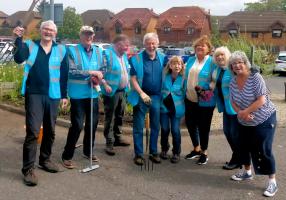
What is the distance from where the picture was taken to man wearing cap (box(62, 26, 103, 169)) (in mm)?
5887

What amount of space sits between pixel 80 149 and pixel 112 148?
547 mm

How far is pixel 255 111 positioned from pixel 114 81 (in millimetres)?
2315

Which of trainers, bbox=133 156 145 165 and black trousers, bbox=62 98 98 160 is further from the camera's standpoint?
trainers, bbox=133 156 145 165

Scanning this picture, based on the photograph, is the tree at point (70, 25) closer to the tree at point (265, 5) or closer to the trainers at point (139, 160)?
the tree at point (265, 5)

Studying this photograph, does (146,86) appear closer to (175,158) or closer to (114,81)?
(114,81)

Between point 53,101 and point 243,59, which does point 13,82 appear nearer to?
point 53,101

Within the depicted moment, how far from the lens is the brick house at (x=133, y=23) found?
6800cm

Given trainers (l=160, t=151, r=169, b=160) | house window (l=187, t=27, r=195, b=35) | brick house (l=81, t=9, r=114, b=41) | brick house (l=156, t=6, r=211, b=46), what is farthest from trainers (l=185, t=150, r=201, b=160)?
brick house (l=81, t=9, r=114, b=41)

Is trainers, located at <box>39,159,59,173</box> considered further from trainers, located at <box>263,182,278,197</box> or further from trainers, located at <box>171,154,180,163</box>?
trainers, located at <box>263,182,278,197</box>

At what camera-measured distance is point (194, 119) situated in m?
6.39

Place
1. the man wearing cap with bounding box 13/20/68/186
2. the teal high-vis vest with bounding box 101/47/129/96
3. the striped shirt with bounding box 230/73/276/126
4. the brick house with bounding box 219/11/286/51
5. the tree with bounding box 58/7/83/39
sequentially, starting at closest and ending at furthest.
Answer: the striped shirt with bounding box 230/73/276/126 → the man wearing cap with bounding box 13/20/68/186 → the teal high-vis vest with bounding box 101/47/129/96 → the brick house with bounding box 219/11/286/51 → the tree with bounding box 58/7/83/39

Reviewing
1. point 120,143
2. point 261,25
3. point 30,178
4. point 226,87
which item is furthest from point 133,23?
point 30,178

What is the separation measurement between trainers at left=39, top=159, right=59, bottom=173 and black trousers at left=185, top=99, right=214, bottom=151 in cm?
201

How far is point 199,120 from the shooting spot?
6.34 metres
